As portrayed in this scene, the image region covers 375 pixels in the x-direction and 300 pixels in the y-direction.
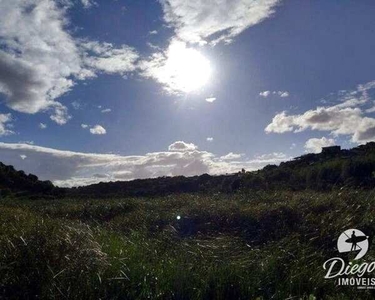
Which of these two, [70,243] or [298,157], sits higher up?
[298,157]

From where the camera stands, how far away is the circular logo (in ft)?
21.8

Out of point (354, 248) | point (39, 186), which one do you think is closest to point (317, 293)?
point (354, 248)

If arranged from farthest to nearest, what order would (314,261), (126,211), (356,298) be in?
(126,211) → (314,261) → (356,298)

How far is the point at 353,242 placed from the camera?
7.00 metres

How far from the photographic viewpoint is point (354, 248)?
6.77 metres

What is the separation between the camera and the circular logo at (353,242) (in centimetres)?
665

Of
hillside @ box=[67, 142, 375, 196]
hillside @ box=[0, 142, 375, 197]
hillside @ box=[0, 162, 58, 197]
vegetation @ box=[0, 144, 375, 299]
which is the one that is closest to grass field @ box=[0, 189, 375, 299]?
vegetation @ box=[0, 144, 375, 299]

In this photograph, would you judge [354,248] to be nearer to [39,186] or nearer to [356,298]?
[356,298]

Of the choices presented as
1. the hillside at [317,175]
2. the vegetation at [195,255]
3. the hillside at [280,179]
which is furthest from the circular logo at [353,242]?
the hillside at [280,179]

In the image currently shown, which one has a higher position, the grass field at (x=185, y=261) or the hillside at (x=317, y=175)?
the hillside at (x=317, y=175)

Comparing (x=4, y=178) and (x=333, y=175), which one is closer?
(x=333, y=175)

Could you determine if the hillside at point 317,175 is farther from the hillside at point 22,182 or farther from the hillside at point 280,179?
the hillside at point 22,182

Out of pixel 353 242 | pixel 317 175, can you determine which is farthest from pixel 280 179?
pixel 353 242

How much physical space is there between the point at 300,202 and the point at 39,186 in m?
45.4
